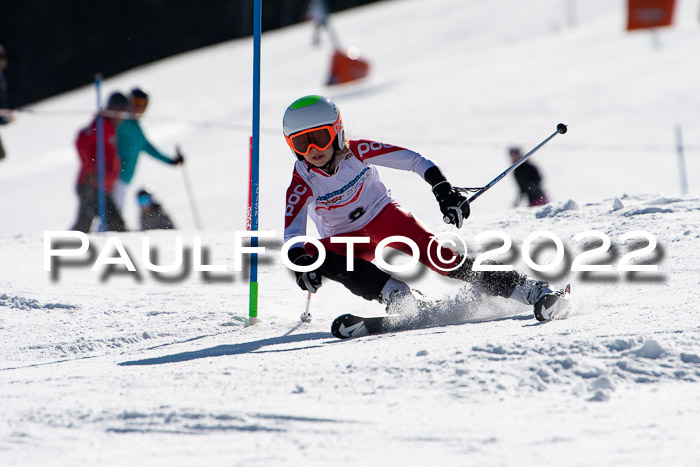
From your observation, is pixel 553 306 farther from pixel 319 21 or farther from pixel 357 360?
pixel 319 21

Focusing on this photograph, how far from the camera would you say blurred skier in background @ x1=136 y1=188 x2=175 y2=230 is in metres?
10.1

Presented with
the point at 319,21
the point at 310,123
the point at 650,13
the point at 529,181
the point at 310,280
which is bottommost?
the point at 310,280

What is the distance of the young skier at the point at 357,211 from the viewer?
4.79 meters

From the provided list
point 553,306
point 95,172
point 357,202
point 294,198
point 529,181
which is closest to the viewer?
point 553,306

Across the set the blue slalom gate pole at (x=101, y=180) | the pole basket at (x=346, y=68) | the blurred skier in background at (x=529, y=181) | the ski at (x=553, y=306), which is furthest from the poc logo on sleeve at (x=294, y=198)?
the pole basket at (x=346, y=68)

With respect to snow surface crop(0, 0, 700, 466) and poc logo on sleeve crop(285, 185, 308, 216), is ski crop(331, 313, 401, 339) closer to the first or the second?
snow surface crop(0, 0, 700, 466)

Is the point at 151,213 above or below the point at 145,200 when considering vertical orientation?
below

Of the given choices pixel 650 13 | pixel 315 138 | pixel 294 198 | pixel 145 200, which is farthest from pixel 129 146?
pixel 650 13

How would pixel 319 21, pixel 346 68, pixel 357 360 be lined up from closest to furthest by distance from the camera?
pixel 357 360 → pixel 346 68 → pixel 319 21

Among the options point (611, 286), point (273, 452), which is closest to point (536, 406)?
point (273, 452)

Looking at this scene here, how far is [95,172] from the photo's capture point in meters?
9.02

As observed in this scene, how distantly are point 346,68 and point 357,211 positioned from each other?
63.0 ft

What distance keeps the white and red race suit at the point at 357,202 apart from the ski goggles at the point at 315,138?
0.45 ft

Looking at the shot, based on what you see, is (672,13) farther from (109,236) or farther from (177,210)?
(109,236)
